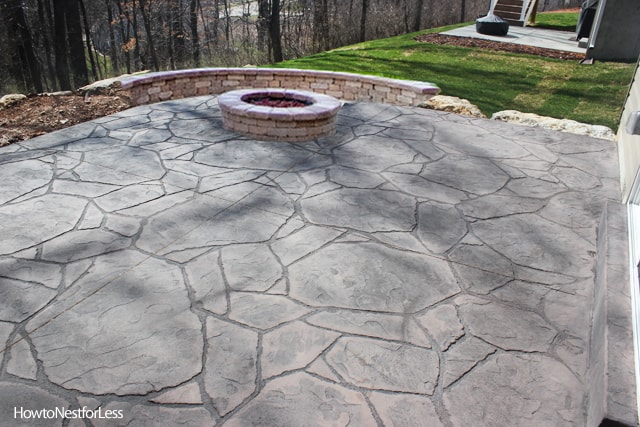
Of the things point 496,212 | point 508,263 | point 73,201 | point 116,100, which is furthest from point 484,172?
point 116,100

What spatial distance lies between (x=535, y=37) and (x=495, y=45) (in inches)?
111

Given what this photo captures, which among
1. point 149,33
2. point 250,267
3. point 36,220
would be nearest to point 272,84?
point 36,220

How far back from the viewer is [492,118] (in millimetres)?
6418

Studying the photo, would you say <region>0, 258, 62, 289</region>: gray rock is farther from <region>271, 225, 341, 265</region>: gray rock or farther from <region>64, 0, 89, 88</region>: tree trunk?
<region>64, 0, 89, 88</region>: tree trunk

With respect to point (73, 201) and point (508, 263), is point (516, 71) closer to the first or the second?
point (508, 263)

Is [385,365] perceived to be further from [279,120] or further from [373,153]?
[279,120]

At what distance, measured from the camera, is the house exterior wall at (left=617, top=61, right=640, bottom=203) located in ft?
12.3

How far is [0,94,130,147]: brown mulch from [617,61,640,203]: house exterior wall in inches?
244

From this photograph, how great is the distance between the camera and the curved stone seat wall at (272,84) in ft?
23.1

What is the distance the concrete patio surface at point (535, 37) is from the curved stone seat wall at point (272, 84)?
6.42 metres

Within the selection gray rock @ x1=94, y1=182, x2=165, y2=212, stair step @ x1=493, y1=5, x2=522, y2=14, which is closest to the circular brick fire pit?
gray rock @ x1=94, y1=182, x2=165, y2=212

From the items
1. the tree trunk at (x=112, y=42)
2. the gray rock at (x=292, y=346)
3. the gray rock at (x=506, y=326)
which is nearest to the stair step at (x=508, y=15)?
Answer: the tree trunk at (x=112, y=42)

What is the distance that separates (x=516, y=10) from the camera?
52.0 feet

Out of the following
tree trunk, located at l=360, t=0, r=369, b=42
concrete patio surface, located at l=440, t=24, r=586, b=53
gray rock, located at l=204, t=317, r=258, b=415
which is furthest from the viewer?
tree trunk, located at l=360, t=0, r=369, b=42
